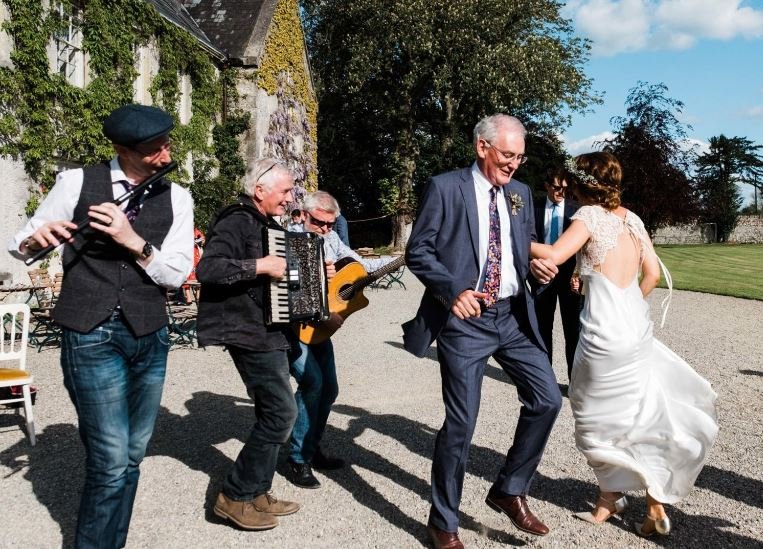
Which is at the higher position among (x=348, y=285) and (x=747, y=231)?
(x=348, y=285)

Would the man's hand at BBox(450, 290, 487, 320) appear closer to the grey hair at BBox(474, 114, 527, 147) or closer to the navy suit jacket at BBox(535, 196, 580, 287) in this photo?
the grey hair at BBox(474, 114, 527, 147)

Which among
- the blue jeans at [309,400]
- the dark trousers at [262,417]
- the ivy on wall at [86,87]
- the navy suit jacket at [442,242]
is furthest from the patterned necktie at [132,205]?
the ivy on wall at [86,87]

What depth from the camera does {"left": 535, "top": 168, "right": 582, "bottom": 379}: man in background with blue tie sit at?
5730 millimetres

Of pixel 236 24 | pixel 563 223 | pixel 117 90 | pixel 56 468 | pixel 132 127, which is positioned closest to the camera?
pixel 132 127

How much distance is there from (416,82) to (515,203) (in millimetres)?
24138

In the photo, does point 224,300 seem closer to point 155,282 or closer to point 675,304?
point 155,282

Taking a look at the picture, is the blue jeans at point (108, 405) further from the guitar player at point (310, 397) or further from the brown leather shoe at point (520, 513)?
the brown leather shoe at point (520, 513)

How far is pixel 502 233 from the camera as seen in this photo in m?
3.57

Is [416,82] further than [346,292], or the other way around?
[416,82]

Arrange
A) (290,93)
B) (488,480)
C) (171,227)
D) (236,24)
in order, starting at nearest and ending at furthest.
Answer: (171,227) < (488,480) < (236,24) < (290,93)

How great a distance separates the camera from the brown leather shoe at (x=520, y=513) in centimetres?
354

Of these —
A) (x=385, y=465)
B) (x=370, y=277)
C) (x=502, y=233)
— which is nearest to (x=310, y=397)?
(x=385, y=465)

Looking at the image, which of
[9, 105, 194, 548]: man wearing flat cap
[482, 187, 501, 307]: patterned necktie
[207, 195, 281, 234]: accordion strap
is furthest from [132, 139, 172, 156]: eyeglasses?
[482, 187, 501, 307]: patterned necktie

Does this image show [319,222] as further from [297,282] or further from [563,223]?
[563,223]
